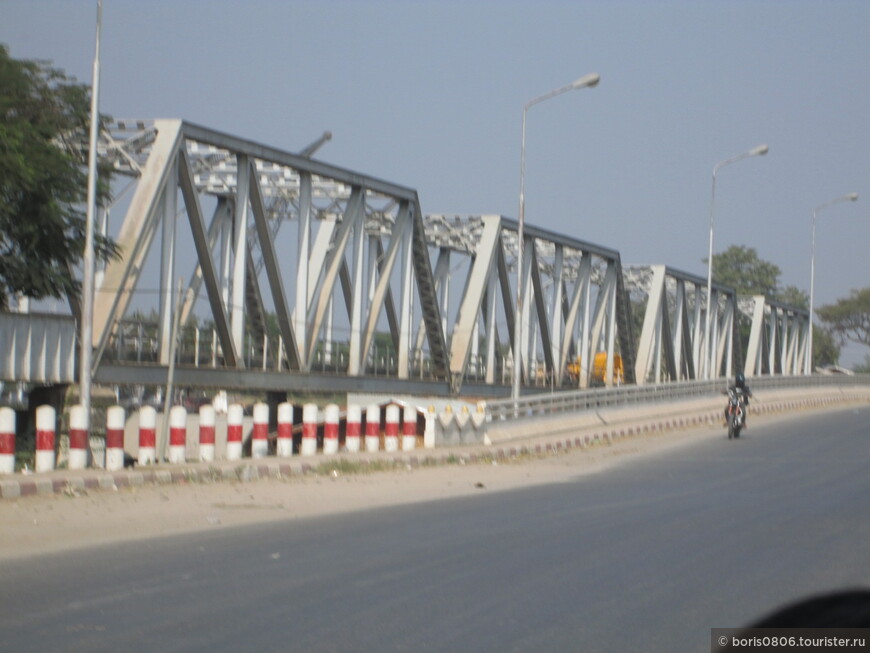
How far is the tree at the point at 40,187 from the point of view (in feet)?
61.5

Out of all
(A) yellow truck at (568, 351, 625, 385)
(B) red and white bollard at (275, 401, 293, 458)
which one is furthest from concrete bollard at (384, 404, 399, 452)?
(A) yellow truck at (568, 351, 625, 385)

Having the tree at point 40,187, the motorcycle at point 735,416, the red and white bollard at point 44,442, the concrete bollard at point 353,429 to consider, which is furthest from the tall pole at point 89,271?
the motorcycle at point 735,416

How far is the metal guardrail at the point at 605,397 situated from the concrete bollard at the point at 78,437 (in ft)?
36.0

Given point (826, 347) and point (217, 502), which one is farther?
point (826, 347)

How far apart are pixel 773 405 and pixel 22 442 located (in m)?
28.1

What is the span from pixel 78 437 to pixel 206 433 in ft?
8.12

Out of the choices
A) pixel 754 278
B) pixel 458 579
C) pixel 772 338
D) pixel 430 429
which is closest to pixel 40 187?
pixel 430 429

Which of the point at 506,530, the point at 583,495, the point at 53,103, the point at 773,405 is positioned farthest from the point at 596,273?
the point at 506,530

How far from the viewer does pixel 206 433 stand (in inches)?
664

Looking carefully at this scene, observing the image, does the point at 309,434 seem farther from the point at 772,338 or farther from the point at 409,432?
the point at 772,338

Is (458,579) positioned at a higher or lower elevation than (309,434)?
lower

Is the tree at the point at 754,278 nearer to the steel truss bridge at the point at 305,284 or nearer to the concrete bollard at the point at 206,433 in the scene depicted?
the steel truss bridge at the point at 305,284

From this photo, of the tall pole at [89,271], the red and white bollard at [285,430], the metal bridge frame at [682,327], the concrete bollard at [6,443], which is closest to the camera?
the concrete bollard at [6,443]

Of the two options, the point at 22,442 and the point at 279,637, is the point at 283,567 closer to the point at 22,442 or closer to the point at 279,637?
the point at 279,637
